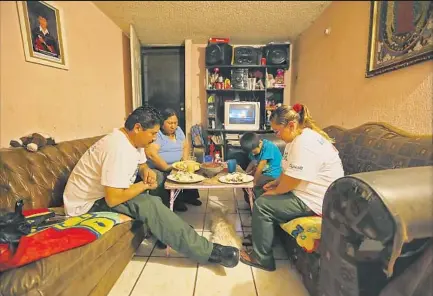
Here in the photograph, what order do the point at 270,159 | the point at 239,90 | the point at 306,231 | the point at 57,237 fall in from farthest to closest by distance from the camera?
the point at 239,90
the point at 270,159
the point at 306,231
the point at 57,237

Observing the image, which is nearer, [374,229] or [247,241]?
[374,229]

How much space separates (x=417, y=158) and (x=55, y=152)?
A: 5.62ft

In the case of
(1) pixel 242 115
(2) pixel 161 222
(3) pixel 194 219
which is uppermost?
(1) pixel 242 115

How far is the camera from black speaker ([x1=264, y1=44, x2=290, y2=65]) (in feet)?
9.46

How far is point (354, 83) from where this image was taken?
4.90ft

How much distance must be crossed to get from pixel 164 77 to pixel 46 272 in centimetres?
289

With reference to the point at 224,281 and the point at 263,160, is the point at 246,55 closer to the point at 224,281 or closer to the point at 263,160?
the point at 263,160

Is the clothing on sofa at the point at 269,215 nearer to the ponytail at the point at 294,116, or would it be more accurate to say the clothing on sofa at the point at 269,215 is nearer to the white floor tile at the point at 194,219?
the ponytail at the point at 294,116

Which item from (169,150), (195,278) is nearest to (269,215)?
(195,278)

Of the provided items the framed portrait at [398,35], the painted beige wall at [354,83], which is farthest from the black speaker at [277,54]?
the framed portrait at [398,35]

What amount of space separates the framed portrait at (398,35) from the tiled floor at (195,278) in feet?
3.76

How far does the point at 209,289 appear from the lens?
982mm

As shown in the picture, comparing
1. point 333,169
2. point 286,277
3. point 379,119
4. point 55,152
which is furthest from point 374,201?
point 55,152

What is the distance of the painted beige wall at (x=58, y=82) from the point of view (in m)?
0.95
